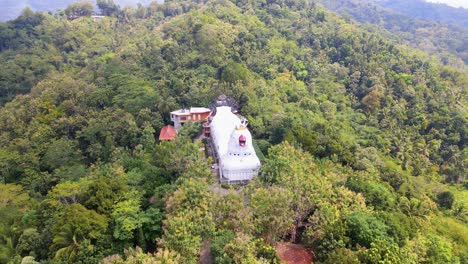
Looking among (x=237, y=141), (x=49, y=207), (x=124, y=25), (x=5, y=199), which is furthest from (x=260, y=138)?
(x=124, y=25)

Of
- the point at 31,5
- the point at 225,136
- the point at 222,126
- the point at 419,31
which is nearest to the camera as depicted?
the point at 225,136

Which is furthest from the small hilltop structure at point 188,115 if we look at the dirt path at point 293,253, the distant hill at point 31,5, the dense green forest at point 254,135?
the distant hill at point 31,5

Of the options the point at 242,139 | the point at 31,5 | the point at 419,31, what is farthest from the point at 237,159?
the point at 419,31

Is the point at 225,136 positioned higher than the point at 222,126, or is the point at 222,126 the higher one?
the point at 222,126

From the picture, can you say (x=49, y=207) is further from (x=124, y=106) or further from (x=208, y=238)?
(x=124, y=106)

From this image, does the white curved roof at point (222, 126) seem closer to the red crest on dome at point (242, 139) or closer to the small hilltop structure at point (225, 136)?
the small hilltop structure at point (225, 136)

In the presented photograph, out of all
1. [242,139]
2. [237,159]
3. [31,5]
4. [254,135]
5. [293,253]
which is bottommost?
[293,253]

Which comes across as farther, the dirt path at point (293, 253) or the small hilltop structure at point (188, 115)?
the small hilltop structure at point (188, 115)

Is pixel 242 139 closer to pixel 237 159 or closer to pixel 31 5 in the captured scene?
pixel 237 159

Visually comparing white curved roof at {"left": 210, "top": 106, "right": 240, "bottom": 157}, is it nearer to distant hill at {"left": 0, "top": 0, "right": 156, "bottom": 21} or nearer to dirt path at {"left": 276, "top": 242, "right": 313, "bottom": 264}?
dirt path at {"left": 276, "top": 242, "right": 313, "bottom": 264}
